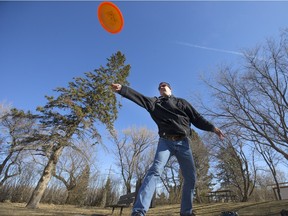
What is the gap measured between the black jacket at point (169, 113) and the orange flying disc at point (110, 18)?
2.56 meters

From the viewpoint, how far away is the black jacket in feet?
9.45

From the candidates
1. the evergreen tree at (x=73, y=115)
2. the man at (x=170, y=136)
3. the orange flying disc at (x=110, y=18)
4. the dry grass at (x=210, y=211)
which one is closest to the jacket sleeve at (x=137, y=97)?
the man at (x=170, y=136)

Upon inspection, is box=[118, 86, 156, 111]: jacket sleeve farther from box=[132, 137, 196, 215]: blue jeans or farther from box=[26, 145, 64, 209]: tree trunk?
box=[26, 145, 64, 209]: tree trunk

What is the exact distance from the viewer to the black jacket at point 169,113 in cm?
288

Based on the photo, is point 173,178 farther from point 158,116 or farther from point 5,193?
point 158,116

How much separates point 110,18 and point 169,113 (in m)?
3.28

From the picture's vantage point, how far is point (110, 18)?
5.12m

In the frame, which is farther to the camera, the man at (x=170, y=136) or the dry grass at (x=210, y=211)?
the dry grass at (x=210, y=211)

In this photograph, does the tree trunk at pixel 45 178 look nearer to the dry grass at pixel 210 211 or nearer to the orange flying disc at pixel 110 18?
the dry grass at pixel 210 211

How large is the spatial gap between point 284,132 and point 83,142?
1316 cm

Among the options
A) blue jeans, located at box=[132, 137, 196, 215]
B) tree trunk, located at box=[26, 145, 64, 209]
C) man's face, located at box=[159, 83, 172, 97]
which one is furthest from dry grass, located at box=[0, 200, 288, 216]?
man's face, located at box=[159, 83, 172, 97]

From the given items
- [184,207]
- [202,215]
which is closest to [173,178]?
[202,215]

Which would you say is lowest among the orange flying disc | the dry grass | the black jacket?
the dry grass

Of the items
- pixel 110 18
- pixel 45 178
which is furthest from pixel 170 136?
pixel 45 178
